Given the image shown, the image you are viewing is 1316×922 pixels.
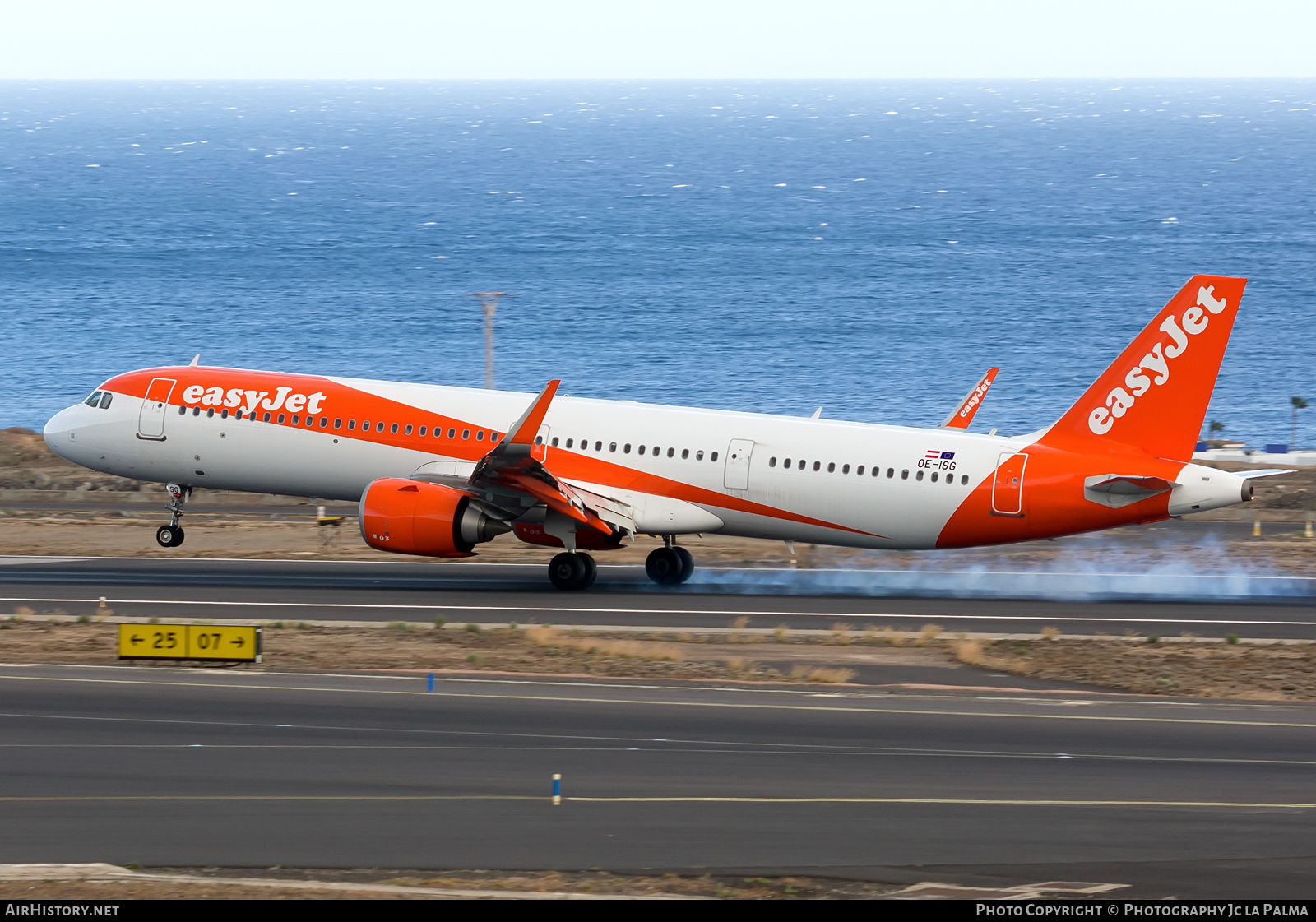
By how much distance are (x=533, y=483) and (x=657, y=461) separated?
Answer: 3169 millimetres

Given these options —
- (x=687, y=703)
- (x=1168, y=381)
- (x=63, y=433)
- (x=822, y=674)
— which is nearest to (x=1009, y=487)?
(x=1168, y=381)

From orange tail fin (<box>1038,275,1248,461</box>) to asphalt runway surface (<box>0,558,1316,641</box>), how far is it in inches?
154

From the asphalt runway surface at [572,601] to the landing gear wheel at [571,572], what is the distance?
0.27 m

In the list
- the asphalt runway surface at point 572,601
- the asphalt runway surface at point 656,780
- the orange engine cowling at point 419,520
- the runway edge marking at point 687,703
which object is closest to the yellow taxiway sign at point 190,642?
the asphalt runway surface at point 656,780

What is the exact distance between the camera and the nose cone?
132 feet

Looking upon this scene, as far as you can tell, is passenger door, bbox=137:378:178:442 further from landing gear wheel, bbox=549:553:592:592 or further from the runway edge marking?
the runway edge marking

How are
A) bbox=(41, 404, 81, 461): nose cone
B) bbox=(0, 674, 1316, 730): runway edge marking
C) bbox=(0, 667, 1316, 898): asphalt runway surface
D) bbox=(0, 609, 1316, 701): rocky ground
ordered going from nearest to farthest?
bbox=(0, 667, 1316, 898): asphalt runway surface < bbox=(0, 674, 1316, 730): runway edge marking < bbox=(0, 609, 1316, 701): rocky ground < bbox=(41, 404, 81, 461): nose cone

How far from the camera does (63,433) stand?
40.4 metres

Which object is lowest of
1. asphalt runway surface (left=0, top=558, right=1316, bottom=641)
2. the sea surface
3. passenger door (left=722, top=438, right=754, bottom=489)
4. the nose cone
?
asphalt runway surface (left=0, top=558, right=1316, bottom=641)

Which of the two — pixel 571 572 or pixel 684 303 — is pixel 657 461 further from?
pixel 684 303

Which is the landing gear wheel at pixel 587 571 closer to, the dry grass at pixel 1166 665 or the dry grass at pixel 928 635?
the dry grass at pixel 928 635

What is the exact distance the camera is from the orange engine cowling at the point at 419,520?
34.9 metres

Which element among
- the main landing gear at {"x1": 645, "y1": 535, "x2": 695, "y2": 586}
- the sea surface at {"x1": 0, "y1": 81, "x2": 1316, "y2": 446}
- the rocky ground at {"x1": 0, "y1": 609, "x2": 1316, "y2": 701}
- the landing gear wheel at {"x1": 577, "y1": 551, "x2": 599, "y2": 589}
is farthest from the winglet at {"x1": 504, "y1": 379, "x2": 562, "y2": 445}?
the sea surface at {"x1": 0, "y1": 81, "x2": 1316, "y2": 446}
